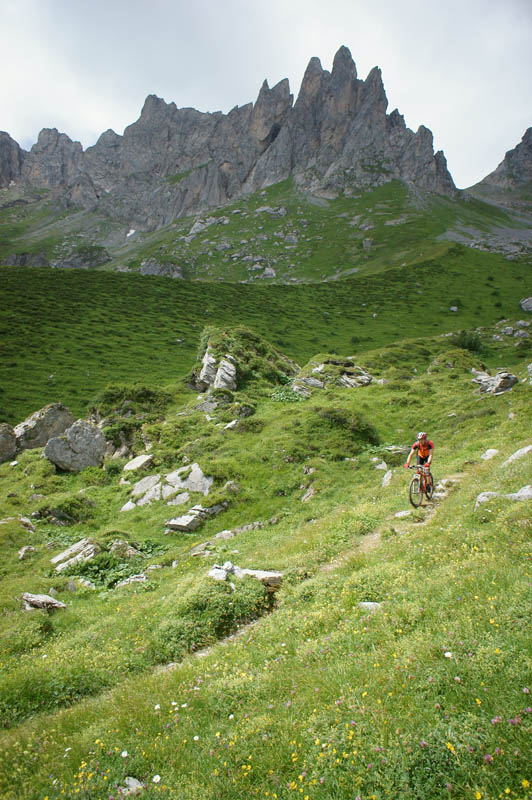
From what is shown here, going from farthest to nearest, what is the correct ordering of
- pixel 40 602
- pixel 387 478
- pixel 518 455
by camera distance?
pixel 387 478 < pixel 518 455 < pixel 40 602

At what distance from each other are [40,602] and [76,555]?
4053 millimetres

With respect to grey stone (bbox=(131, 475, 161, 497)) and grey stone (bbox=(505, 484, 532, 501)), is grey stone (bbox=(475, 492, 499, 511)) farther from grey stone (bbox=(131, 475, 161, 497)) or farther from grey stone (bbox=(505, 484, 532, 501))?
grey stone (bbox=(131, 475, 161, 497))

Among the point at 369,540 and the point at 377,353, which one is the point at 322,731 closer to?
the point at 369,540

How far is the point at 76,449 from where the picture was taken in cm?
2730

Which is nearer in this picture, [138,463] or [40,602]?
[40,602]

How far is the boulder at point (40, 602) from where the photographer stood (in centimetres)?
1212

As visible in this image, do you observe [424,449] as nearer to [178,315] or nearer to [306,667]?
[306,667]

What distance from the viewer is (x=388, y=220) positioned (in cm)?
17938

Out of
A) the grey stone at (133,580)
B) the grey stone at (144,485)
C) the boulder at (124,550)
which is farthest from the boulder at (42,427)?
the grey stone at (133,580)

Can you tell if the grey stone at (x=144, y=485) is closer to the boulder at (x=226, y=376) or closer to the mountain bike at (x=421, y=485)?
the boulder at (x=226, y=376)

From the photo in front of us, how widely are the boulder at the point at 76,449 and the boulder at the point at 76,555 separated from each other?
11213mm

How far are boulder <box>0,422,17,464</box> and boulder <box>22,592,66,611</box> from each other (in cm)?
2374

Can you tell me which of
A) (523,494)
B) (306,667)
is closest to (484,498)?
(523,494)

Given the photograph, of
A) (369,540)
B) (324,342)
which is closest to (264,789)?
(369,540)
